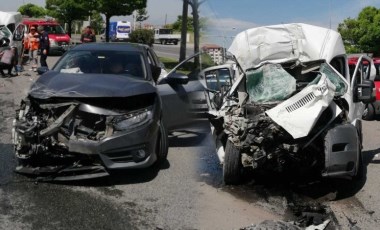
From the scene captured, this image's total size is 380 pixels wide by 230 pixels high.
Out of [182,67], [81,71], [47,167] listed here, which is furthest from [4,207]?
[182,67]

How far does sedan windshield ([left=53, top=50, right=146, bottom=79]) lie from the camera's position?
7105 millimetres

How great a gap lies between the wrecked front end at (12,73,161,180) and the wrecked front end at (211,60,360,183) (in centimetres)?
111

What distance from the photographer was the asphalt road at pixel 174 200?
482 cm

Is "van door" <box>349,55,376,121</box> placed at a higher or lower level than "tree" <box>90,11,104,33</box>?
higher

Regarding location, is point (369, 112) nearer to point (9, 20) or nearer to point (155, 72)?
point (155, 72)

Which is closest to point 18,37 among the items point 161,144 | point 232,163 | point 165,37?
point 161,144

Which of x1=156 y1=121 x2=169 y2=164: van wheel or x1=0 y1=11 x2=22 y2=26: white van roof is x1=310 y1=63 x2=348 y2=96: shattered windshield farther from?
x1=0 y1=11 x2=22 y2=26: white van roof

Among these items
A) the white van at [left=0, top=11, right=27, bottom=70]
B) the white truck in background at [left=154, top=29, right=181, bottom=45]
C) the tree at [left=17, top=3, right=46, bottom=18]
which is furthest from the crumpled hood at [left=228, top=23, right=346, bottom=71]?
the tree at [left=17, top=3, right=46, bottom=18]

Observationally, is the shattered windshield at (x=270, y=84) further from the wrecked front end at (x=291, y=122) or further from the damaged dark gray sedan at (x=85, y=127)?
the damaged dark gray sedan at (x=85, y=127)

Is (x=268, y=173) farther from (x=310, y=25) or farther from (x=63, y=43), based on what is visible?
(x=63, y=43)

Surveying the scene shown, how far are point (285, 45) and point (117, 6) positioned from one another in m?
26.5

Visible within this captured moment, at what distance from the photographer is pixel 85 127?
227 inches

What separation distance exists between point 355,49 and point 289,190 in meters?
20.4

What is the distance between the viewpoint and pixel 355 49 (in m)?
24.9
